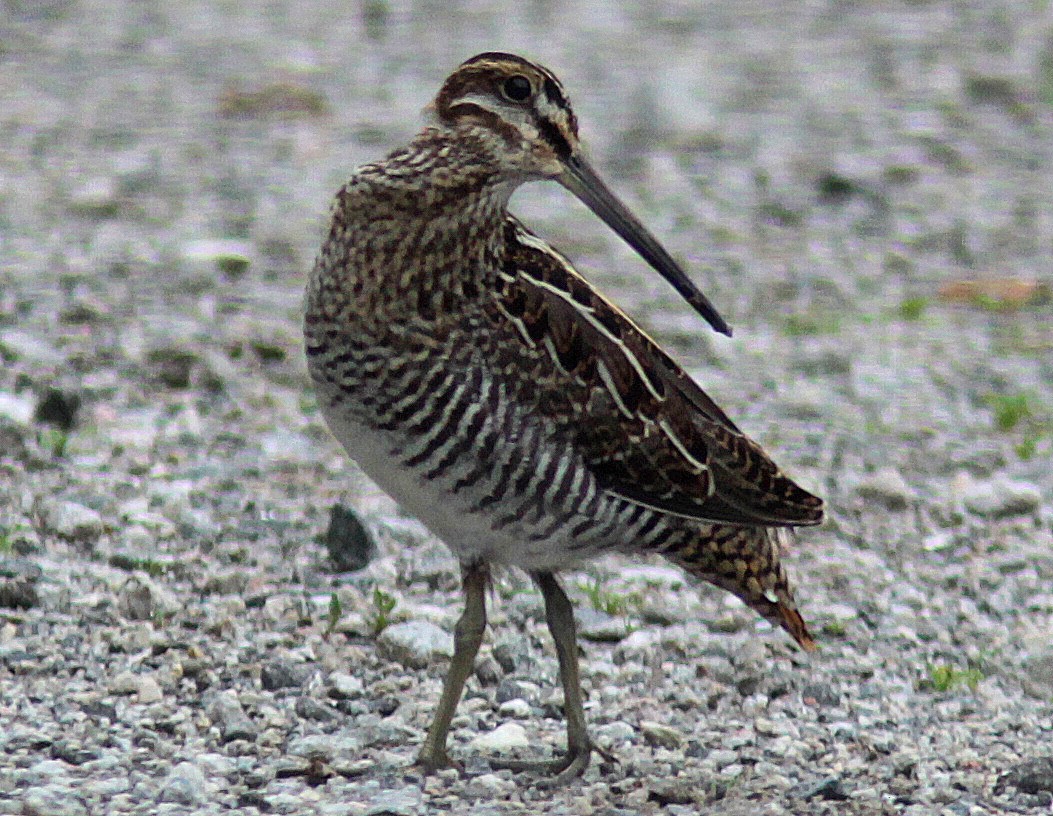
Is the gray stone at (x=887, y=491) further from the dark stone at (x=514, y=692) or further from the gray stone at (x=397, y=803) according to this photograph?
the gray stone at (x=397, y=803)

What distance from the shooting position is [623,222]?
17.4ft

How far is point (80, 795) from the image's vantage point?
4621 millimetres

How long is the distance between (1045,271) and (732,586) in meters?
5.04

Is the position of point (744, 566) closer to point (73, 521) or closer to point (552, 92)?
point (552, 92)

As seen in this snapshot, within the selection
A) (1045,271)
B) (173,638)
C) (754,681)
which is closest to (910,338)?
(1045,271)

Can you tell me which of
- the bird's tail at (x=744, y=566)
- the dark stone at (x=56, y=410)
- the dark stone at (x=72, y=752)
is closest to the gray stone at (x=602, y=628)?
the bird's tail at (x=744, y=566)

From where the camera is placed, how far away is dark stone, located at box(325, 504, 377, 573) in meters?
6.27

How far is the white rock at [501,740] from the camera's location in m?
5.27

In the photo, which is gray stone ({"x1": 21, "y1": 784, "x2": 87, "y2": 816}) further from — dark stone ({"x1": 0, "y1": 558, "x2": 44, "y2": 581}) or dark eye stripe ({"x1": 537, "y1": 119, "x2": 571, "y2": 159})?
dark eye stripe ({"x1": 537, "y1": 119, "x2": 571, "y2": 159})

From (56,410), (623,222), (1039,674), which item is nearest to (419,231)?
(623,222)

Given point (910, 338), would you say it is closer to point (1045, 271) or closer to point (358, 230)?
point (1045, 271)

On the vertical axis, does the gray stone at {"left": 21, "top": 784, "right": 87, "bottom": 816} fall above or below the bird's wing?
below

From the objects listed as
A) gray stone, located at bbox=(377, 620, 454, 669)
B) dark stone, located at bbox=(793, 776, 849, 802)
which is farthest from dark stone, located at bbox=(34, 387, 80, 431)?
dark stone, located at bbox=(793, 776, 849, 802)

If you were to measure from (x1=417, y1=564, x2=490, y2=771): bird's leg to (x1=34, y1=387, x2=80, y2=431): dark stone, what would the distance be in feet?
8.15
